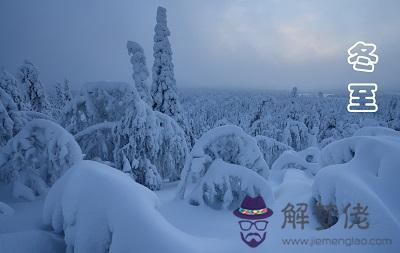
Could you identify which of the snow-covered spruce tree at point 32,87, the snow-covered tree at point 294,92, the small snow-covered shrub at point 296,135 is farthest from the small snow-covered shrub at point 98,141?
the snow-covered spruce tree at point 32,87

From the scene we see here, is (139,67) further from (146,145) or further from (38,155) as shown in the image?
(38,155)

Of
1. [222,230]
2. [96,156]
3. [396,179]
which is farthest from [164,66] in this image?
[396,179]

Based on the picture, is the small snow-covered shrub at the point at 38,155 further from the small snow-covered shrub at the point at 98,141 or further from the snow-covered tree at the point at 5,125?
the snow-covered tree at the point at 5,125

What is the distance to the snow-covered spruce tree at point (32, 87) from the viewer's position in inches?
1084

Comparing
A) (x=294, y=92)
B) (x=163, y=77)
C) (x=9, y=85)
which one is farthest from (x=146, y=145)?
A: (x=294, y=92)

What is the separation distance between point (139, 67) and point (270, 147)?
10836 mm

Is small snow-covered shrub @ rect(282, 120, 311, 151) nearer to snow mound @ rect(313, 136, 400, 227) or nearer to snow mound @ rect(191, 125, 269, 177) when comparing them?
snow mound @ rect(191, 125, 269, 177)

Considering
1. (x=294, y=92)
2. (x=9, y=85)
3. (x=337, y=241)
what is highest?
(x=9, y=85)

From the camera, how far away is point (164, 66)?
57.3 feet

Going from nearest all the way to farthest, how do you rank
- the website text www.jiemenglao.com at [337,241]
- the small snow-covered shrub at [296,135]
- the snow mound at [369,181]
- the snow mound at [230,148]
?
the website text www.jiemenglao.com at [337,241]
the snow mound at [369,181]
the snow mound at [230,148]
the small snow-covered shrub at [296,135]

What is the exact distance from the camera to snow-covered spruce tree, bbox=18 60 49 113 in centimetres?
2753

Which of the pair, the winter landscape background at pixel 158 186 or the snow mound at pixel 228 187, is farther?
the snow mound at pixel 228 187

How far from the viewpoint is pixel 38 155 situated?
7.30m

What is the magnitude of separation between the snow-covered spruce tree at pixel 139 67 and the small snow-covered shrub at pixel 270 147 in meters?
8.93
